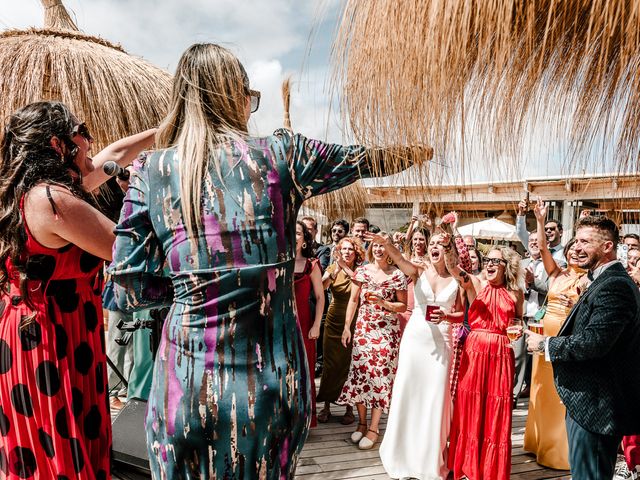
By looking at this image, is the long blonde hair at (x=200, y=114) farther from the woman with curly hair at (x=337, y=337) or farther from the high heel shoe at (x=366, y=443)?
the woman with curly hair at (x=337, y=337)

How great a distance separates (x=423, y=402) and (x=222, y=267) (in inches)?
124

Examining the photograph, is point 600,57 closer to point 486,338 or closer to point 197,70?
point 197,70

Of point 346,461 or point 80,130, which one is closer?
point 80,130

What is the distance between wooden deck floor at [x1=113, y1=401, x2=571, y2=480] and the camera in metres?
3.77

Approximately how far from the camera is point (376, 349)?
4512 mm

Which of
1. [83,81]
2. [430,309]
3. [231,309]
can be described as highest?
[83,81]

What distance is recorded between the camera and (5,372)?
5.92ft

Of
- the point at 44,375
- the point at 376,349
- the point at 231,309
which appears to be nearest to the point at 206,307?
the point at 231,309

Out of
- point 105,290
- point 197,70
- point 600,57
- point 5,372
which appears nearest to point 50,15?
point 105,290

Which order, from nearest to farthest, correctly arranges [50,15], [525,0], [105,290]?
1. [525,0]
2. [105,290]
3. [50,15]

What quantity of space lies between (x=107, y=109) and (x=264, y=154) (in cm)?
258

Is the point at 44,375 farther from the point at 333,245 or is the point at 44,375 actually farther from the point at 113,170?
the point at 333,245

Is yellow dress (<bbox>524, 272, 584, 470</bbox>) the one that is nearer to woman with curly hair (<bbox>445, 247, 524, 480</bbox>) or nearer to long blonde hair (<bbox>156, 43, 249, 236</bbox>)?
woman with curly hair (<bbox>445, 247, 524, 480</bbox>)

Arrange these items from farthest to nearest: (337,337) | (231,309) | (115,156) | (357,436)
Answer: (337,337), (357,436), (115,156), (231,309)
